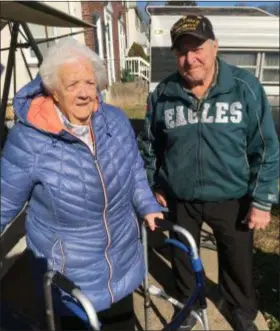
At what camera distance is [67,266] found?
6.40 feet

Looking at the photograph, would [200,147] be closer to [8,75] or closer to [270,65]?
[8,75]

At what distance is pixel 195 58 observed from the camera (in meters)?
2.21

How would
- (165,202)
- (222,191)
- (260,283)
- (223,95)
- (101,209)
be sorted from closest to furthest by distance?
(101,209)
(223,95)
(222,191)
(165,202)
(260,283)

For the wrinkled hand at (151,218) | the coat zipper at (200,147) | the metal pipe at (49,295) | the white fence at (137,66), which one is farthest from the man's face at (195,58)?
the white fence at (137,66)

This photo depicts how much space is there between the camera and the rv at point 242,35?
8.41 m

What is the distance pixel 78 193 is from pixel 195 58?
0.99 meters

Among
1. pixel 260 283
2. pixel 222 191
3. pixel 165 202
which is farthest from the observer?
pixel 260 283

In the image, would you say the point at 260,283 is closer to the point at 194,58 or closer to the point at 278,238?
the point at 278,238

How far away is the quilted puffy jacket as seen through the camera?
178cm

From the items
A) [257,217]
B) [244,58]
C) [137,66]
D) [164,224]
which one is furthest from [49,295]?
[137,66]

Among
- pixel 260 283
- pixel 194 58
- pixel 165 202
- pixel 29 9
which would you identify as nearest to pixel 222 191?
pixel 165 202

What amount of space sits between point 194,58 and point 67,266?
1276 mm

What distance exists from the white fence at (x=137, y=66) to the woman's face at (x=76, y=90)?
51.5 ft

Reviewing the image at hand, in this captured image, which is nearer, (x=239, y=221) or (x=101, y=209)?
(x=101, y=209)
